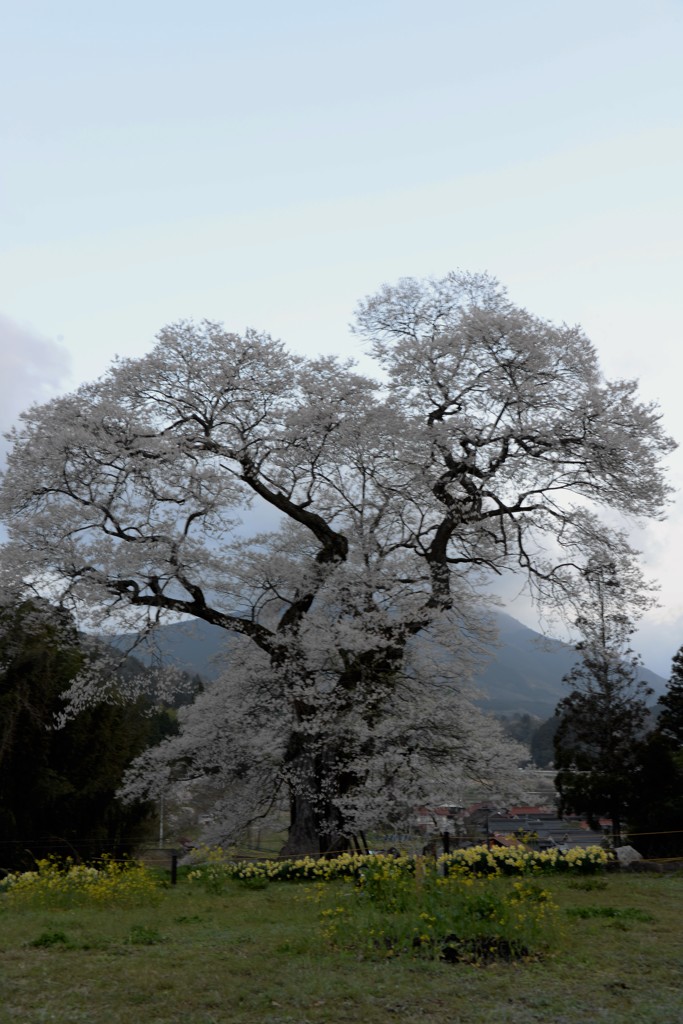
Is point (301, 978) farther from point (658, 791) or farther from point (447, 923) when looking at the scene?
point (658, 791)

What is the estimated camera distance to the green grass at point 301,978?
19.9 ft

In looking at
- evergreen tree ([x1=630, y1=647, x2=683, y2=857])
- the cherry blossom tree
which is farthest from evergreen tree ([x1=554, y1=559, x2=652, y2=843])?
the cherry blossom tree

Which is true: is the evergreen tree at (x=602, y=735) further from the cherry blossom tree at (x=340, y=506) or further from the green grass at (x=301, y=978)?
the green grass at (x=301, y=978)

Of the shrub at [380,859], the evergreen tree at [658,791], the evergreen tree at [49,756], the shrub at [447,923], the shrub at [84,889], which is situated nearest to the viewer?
the shrub at [447,923]

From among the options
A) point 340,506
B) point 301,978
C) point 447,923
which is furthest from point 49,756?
point 301,978

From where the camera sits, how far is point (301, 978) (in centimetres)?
705

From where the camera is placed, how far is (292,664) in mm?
19172

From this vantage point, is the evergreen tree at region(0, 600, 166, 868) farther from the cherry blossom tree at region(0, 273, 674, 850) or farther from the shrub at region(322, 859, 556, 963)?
the shrub at region(322, 859, 556, 963)

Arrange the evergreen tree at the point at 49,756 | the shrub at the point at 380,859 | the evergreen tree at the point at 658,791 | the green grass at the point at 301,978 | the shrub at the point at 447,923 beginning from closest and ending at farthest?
the green grass at the point at 301,978 → the shrub at the point at 447,923 → the shrub at the point at 380,859 → the evergreen tree at the point at 49,756 → the evergreen tree at the point at 658,791

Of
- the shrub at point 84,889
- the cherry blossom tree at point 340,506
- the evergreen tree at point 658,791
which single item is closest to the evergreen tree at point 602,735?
the evergreen tree at point 658,791

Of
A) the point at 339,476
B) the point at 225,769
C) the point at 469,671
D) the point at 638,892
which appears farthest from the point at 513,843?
the point at 339,476

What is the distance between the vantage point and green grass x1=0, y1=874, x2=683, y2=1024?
6.07 m

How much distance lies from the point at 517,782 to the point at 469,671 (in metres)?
2.76

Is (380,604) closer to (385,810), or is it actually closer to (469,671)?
(469,671)
